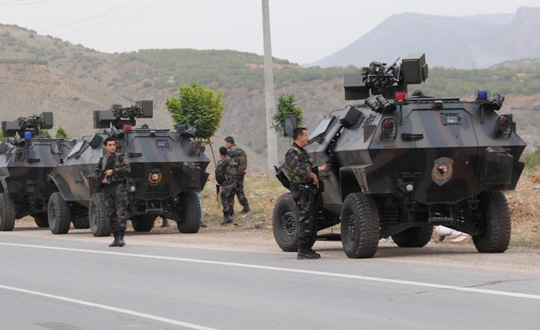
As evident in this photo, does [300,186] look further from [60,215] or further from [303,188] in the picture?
Result: [60,215]

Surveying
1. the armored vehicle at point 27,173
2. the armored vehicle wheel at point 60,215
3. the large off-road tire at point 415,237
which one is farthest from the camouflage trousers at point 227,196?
the large off-road tire at point 415,237

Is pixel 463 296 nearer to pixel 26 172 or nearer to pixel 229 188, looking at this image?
pixel 229 188

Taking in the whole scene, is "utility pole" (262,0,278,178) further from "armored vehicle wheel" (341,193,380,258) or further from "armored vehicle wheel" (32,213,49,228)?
"armored vehicle wheel" (341,193,380,258)

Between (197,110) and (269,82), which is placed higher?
(269,82)

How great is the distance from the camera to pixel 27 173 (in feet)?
83.9

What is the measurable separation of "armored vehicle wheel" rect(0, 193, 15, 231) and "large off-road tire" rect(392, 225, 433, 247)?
12013 mm

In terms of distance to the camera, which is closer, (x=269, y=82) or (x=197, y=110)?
(x=197, y=110)

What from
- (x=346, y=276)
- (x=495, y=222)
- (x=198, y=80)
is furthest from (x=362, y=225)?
(x=198, y=80)

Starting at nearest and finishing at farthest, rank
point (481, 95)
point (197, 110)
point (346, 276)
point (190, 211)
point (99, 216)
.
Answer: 1. point (346, 276)
2. point (481, 95)
3. point (99, 216)
4. point (190, 211)
5. point (197, 110)

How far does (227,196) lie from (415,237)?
8.50 metres

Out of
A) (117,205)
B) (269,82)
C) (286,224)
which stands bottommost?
(286,224)

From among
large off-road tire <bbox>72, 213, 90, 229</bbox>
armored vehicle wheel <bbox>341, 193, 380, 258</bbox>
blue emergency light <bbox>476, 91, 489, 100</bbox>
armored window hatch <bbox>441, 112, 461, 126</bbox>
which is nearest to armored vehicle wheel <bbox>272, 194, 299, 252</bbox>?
armored vehicle wheel <bbox>341, 193, 380, 258</bbox>

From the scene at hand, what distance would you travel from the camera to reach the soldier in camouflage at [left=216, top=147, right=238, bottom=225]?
2411cm

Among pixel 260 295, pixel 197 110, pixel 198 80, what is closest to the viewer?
pixel 260 295
